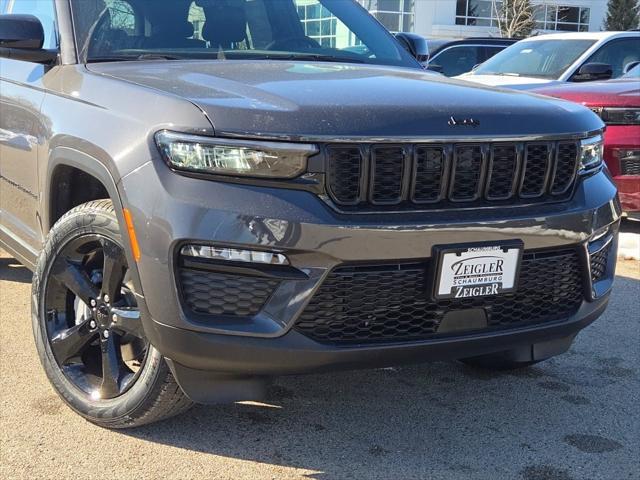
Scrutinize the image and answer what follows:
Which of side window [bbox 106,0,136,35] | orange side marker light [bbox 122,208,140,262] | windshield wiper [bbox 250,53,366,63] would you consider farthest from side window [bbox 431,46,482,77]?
orange side marker light [bbox 122,208,140,262]

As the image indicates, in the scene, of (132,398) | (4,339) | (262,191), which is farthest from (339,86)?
(4,339)

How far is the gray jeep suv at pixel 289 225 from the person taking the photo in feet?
7.97

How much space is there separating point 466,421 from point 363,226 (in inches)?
45.9

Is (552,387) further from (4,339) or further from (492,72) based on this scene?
(492,72)

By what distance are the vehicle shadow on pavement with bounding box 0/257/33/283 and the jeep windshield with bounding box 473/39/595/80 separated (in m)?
5.43

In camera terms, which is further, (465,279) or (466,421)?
(466,421)

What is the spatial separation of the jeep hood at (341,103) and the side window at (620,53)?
591cm

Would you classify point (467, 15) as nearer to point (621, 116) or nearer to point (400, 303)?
point (621, 116)

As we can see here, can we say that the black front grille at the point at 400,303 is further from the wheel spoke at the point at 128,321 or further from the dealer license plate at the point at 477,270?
the wheel spoke at the point at 128,321

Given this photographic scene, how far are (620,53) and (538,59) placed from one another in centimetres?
84

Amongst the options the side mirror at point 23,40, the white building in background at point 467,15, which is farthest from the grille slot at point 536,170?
the white building in background at point 467,15

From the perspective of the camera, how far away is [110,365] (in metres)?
2.96

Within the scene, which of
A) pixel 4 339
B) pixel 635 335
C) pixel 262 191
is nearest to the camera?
pixel 262 191

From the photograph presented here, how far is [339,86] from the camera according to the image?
2.84m
